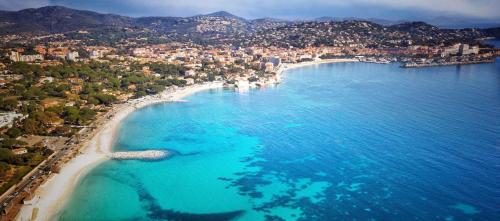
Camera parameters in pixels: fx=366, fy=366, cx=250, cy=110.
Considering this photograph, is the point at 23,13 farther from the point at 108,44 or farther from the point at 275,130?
the point at 275,130

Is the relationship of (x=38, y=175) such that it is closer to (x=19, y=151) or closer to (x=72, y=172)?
(x=72, y=172)

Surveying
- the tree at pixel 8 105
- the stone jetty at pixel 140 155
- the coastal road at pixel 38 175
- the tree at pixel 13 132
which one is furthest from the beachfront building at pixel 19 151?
the tree at pixel 8 105

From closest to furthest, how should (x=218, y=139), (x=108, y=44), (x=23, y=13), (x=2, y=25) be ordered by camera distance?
1. (x=218, y=139)
2. (x=108, y=44)
3. (x=2, y=25)
4. (x=23, y=13)

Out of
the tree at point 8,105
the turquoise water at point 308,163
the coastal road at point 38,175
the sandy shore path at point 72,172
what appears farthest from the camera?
the tree at point 8,105

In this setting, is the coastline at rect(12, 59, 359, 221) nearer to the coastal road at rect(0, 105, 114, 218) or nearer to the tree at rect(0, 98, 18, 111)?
the coastal road at rect(0, 105, 114, 218)

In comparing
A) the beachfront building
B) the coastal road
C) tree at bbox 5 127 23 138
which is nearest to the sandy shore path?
the coastal road

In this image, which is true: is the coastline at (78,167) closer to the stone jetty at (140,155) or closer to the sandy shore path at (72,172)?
the sandy shore path at (72,172)

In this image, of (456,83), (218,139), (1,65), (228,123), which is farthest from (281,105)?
(1,65)

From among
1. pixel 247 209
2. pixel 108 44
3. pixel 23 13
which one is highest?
pixel 23 13
